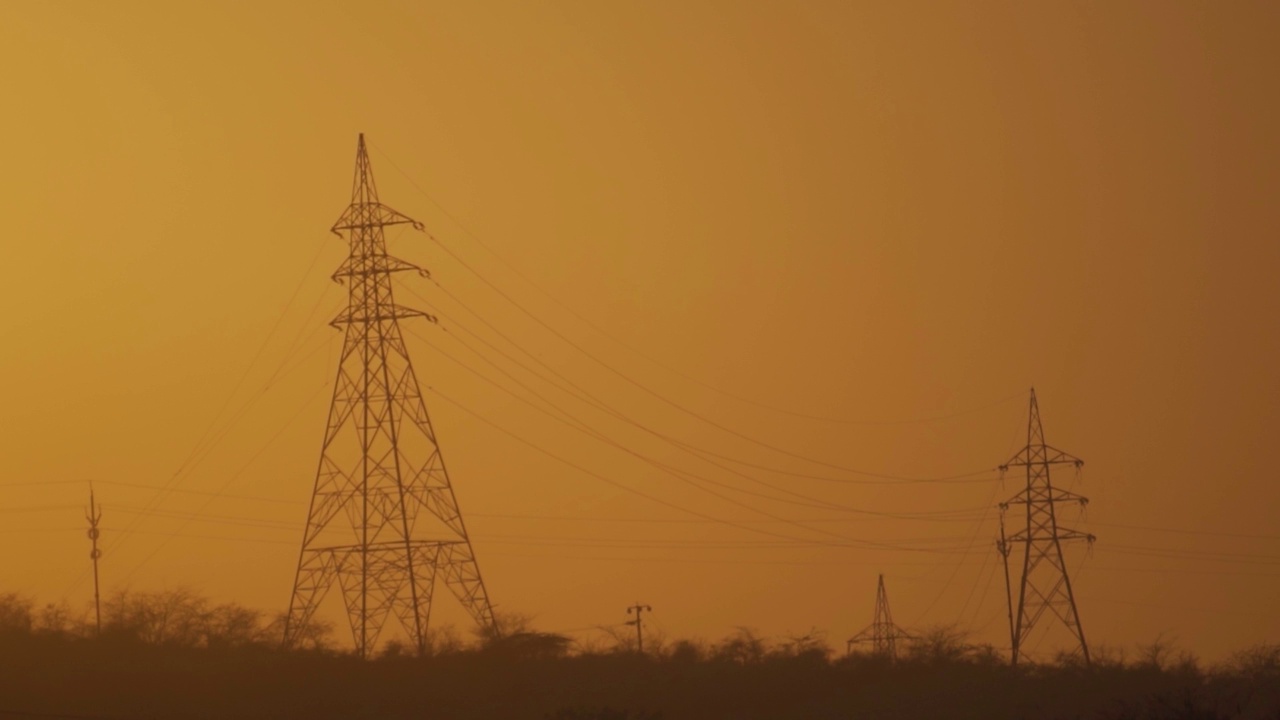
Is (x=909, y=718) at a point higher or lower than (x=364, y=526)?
lower

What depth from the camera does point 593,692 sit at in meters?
64.2

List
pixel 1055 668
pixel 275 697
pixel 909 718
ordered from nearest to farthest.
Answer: pixel 909 718 < pixel 275 697 < pixel 1055 668

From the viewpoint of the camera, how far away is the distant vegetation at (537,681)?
6084 cm

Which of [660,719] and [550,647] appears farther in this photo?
[550,647]

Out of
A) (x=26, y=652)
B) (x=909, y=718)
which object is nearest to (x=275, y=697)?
(x=26, y=652)

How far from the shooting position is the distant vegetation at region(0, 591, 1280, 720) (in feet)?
200

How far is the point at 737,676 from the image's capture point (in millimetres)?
67062

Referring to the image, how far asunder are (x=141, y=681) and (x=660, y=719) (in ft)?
67.2

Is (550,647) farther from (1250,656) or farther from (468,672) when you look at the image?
(1250,656)

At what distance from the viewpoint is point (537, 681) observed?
66.2 m

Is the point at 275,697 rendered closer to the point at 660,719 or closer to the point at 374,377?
the point at 374,377

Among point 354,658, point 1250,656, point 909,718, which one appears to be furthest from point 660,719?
point 1250,656

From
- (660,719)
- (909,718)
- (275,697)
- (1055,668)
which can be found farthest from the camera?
(1055,668)

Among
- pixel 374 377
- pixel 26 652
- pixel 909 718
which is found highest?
pixel 374 377
